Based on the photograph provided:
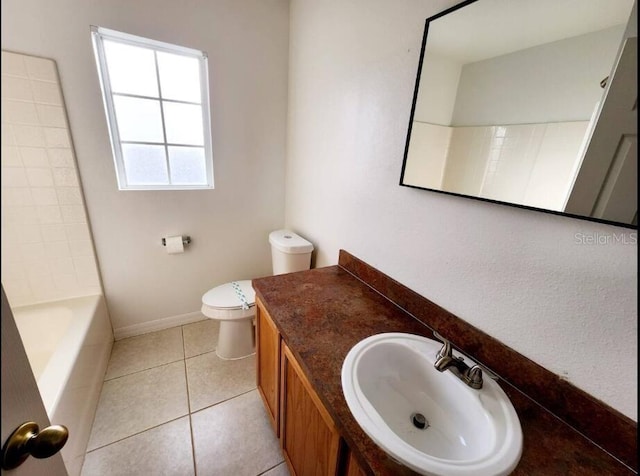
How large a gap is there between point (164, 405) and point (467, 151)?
1981mm

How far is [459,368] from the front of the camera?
0.79m

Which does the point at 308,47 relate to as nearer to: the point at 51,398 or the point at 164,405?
the point at 51,398

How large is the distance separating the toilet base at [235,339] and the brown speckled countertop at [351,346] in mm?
687

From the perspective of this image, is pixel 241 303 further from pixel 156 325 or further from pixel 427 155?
pixel 427 155

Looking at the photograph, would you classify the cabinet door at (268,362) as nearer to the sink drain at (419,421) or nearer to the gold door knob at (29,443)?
the sink drain at (419,421)

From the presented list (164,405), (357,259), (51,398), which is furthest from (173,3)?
(164,405)

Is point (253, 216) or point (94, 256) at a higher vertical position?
point (253, 216)

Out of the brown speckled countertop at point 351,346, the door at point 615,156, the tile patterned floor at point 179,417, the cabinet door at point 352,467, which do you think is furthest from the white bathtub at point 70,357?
the door at point 615,156

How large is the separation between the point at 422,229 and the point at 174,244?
1.70 m

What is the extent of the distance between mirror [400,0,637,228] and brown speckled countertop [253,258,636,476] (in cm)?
55

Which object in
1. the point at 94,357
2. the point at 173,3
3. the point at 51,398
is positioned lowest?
the point at 94,357

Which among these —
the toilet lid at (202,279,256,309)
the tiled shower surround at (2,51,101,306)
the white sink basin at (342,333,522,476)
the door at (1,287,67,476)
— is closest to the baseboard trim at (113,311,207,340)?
the tiled shower surround at (2,51,101,306)

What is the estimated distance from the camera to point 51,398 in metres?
1.04

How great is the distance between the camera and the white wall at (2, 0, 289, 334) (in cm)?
143
